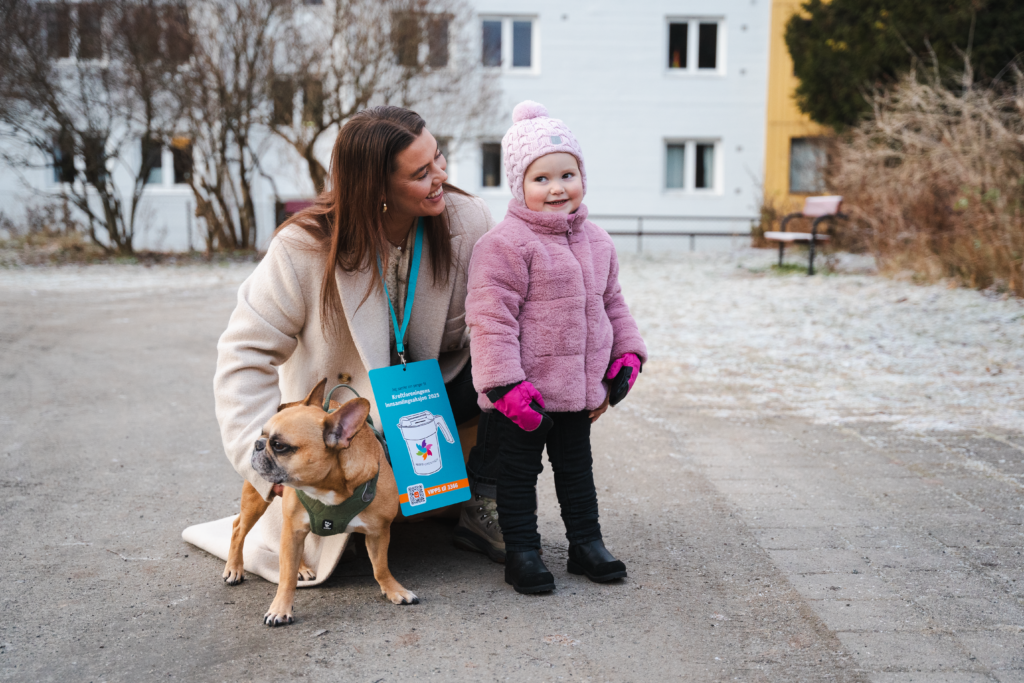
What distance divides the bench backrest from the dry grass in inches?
7.1

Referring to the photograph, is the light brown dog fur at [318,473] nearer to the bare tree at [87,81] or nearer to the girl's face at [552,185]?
the girl's face at [552,185]

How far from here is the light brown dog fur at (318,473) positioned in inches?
107

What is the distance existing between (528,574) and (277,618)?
0.81 meters

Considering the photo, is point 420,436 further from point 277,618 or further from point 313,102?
point 313,102

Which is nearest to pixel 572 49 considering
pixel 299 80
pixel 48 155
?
pixel 299 80

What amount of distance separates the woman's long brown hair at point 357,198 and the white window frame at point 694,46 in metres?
22.4

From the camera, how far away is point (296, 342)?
10.6 ft

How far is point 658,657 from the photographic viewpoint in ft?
8.72

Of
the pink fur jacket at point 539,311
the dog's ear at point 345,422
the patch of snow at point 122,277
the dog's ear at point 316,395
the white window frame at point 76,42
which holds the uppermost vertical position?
the white window frame at point 76,42

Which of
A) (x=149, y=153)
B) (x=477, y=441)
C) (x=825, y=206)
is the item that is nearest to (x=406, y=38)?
(x=149, y=153)

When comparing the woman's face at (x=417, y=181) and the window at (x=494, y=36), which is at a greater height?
the window at (x=494, y=36)

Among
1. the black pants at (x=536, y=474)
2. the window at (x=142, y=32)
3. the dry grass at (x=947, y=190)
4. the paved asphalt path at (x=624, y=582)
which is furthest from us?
the window at (x=142, y=32)

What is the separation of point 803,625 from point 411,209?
180 cm

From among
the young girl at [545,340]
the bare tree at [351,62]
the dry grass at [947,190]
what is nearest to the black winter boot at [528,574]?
the young girl at [545,340]
